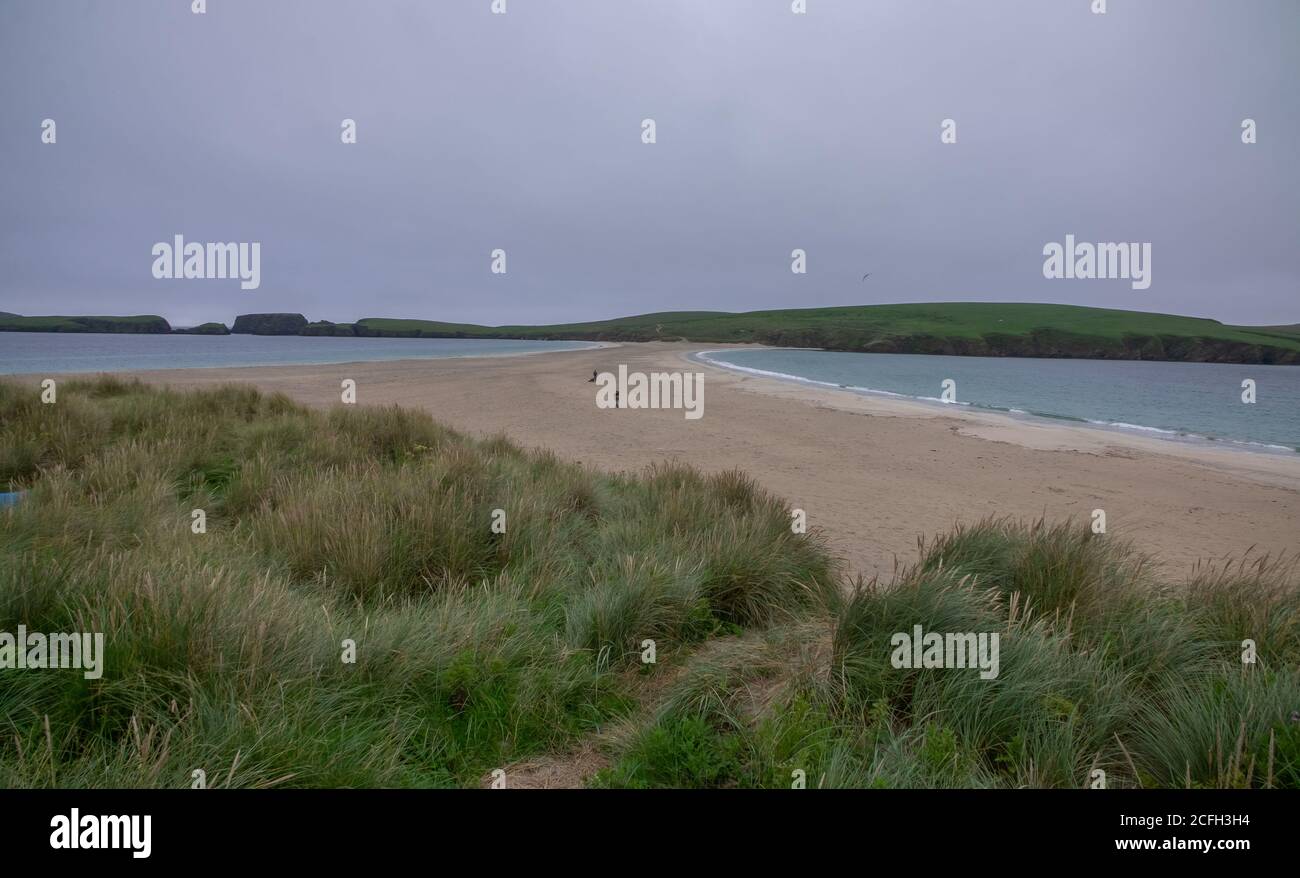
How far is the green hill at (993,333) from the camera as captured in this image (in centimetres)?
9162

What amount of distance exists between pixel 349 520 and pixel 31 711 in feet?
6.92

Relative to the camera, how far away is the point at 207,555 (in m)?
4.00

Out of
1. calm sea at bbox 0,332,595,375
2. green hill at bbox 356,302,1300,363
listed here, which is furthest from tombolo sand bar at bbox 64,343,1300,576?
green hill at bbox 356,302,1300,363

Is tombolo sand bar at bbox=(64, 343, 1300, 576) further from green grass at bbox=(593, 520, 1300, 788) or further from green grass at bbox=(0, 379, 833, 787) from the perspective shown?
green grass at bbox=(0, 379, 833, 787)

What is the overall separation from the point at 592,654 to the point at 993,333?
129m

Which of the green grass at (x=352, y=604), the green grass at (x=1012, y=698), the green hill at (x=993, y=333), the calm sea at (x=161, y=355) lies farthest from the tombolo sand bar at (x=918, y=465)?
the green hill at (x=993, y=333)

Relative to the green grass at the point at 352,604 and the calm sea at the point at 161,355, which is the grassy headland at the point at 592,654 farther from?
the calm sea at the point at 161,355

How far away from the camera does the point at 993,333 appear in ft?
368

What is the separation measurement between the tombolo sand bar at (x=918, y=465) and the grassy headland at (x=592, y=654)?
141 cm

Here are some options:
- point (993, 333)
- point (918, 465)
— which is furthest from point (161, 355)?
point (993, 333)

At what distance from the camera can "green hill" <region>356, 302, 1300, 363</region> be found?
301 feet

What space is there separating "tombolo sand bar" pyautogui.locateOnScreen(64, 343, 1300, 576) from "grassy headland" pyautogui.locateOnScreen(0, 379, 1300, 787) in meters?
1.41
